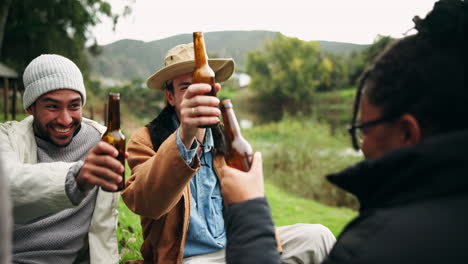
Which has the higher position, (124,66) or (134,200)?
(124,66)

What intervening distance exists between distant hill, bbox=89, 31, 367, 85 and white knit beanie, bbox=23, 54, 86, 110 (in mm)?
963

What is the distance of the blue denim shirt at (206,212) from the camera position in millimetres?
2670

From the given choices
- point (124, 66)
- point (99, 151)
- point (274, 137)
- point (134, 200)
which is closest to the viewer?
point (99, 151)

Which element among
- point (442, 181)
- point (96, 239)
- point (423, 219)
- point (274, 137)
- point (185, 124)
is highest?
point (185, 124)

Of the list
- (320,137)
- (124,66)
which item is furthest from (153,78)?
(124,66)

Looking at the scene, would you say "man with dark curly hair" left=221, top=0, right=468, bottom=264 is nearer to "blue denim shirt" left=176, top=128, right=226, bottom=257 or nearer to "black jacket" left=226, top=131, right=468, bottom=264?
"black jacket" left=226, top=131, right=468, bottom=264

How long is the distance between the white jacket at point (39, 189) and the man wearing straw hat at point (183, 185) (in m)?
0.33

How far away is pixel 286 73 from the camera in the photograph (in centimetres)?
6131

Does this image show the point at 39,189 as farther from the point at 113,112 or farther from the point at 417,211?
the point at 417,211

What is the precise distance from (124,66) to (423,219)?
28.3 metres

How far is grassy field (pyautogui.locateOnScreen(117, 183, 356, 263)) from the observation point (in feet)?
15.8

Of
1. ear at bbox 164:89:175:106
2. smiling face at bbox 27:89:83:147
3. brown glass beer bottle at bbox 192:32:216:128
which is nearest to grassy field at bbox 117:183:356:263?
smiling face at bbox 27:89:83:147

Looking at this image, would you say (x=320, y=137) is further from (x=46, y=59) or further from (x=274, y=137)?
(x=46, y=59)

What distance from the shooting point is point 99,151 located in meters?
1.65
